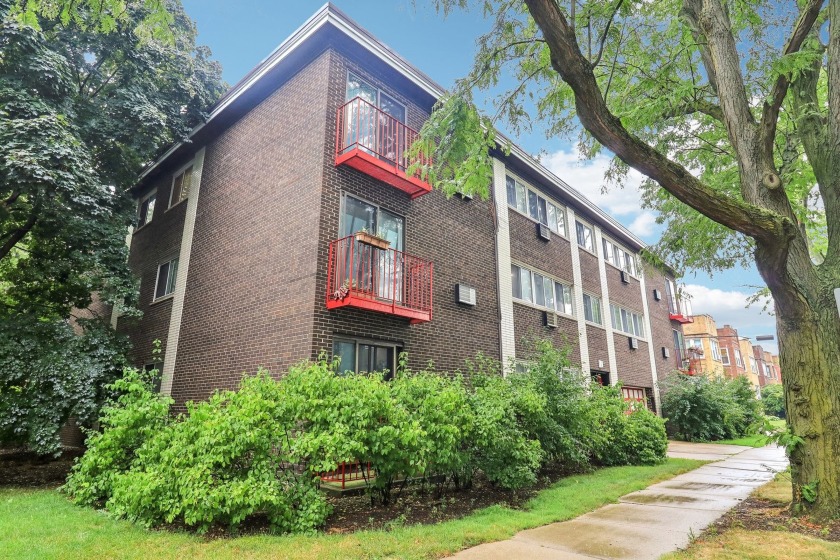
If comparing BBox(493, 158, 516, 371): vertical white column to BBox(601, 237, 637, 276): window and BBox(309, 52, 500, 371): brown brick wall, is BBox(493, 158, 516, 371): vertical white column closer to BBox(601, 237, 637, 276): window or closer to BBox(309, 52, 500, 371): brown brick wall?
BBox(309, 52, 500, 371): brown brick wall

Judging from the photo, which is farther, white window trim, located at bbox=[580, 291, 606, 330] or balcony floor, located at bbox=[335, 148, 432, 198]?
white window trim, located at bbox=[580, 291, 606, 330]

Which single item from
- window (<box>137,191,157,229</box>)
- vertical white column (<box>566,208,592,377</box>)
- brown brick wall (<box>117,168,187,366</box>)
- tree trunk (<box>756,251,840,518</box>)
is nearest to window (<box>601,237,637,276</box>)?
vertical white column (<box>566,208,592,377</box>)

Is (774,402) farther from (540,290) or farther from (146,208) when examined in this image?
(146,208)

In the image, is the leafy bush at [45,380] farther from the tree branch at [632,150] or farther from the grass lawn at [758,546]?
the grass lawn at [758,546]

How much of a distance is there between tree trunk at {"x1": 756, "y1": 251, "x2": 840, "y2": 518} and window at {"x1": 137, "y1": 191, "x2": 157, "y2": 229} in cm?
1552

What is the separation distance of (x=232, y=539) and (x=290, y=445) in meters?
1.04

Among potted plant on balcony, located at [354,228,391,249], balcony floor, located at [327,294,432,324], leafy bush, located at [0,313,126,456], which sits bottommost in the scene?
leafy bush, located at [0,313,126,456]

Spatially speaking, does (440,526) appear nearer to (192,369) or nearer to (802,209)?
(192,369)

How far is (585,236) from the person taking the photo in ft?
57.9

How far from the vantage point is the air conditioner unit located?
10953 mm

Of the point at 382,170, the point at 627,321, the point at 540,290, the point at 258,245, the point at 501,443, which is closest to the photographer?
the point at 501,443

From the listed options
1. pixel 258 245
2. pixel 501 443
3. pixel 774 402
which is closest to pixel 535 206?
pixel 258 245

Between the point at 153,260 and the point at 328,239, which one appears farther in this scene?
the point at 153,260

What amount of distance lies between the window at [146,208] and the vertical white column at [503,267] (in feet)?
34.0
